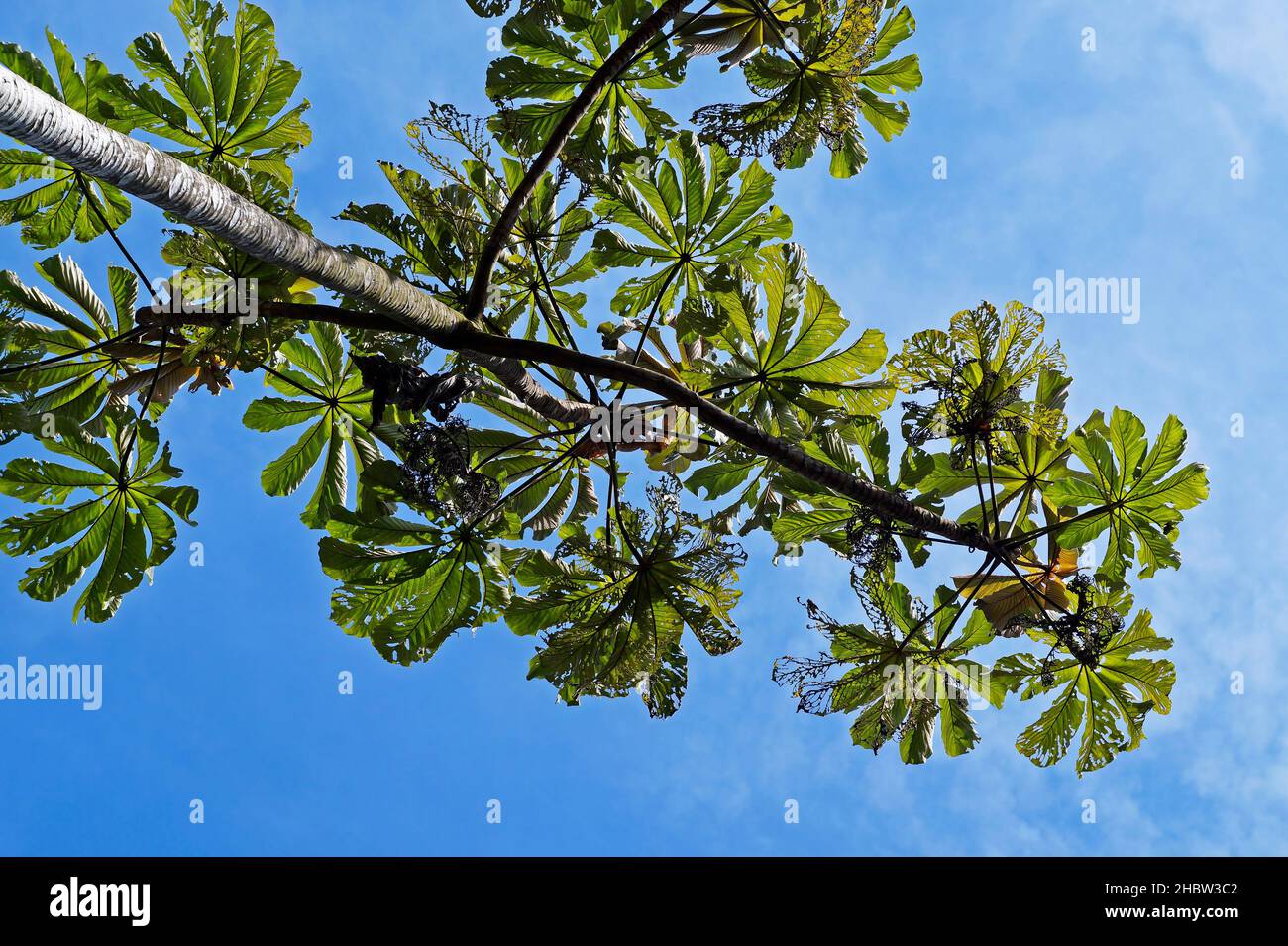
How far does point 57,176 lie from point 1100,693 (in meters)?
6.81

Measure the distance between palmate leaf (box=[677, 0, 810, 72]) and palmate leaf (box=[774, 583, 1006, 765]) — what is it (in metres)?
3.22

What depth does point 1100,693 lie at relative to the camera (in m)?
5.12

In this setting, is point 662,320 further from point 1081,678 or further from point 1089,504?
point 1081,678

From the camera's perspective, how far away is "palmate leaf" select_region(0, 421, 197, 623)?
4.54 metres

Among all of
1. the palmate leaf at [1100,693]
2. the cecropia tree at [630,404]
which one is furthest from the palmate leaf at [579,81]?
the palmate leaf at [1100,693]

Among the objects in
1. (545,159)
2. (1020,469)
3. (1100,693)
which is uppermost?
(545,159)

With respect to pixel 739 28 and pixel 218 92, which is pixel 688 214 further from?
pixel 218 92

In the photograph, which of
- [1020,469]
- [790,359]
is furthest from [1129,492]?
[790,359]

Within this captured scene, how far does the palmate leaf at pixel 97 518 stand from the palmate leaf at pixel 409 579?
890 millimetres

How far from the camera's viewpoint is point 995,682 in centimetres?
520

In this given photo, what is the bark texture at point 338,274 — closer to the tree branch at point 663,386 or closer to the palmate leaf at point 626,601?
the tree branch at point 663,386

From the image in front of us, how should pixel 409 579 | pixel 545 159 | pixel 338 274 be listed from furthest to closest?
pixel 409 579, pixel 545 159, pixel 338 274

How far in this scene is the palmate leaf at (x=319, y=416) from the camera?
201 inches

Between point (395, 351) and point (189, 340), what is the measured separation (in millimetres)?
975
